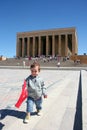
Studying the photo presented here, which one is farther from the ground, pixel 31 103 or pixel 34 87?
pixel 34 87

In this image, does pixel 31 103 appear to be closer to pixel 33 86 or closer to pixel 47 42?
pixel 33 86

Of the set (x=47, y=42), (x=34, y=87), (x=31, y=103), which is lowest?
(x=31, y=103)

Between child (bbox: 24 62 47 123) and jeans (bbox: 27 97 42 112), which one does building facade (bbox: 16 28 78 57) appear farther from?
child (bbox: 24 62 47 123)

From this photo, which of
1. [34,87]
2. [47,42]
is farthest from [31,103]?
[47,42]

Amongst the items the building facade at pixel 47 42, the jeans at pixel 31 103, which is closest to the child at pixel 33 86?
the jeans at pixel 31 103

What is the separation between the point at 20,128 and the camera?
12.0 feet

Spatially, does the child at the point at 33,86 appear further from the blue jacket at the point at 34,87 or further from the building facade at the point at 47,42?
the building facade at the point at 47,42

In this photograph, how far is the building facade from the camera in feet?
238

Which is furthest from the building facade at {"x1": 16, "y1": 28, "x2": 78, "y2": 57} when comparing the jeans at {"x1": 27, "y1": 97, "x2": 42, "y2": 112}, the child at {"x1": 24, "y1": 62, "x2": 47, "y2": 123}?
the child at {"x1": 24, "y1": 62, "x2": 47, "y2": 123}

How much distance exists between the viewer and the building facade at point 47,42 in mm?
72625

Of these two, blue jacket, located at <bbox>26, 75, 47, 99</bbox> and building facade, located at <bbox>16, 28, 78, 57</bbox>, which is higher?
building facade, located at <bbox>16, 28, 78, 57</bbox>

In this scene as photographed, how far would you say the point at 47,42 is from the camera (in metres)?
74.6

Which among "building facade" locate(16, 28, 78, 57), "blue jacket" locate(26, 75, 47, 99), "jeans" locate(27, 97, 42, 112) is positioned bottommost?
"jeans" locate(27, 97, 42, 112)

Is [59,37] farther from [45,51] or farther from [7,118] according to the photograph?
[7,118]
